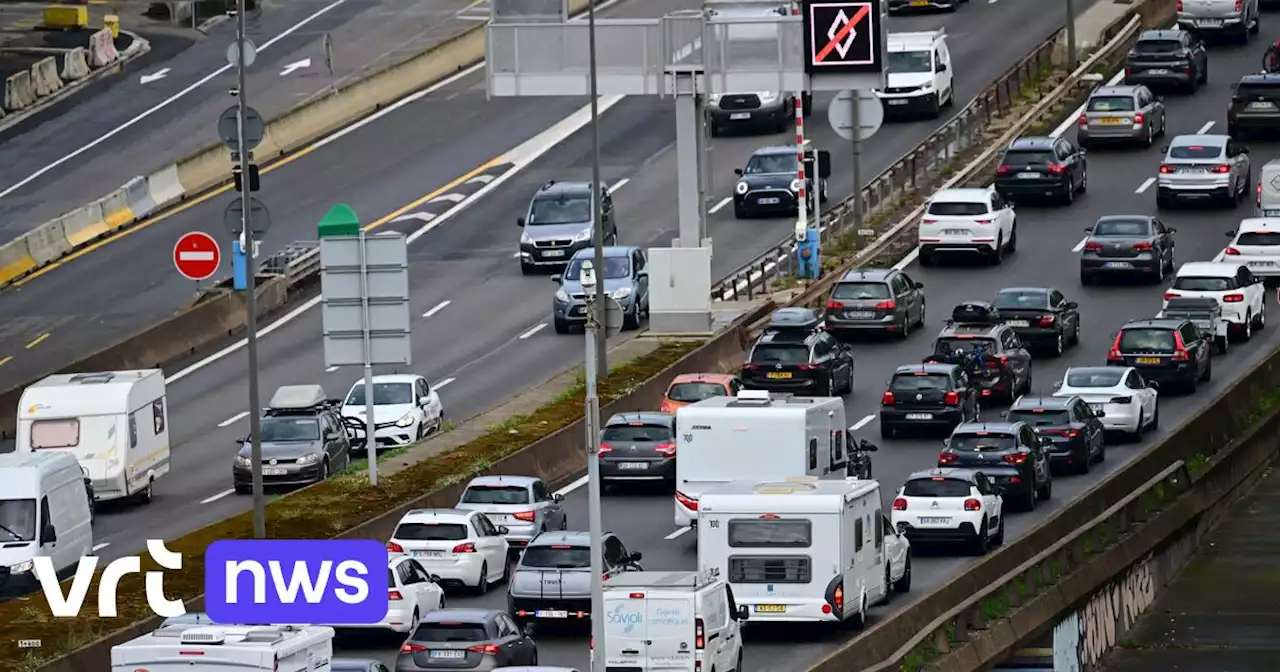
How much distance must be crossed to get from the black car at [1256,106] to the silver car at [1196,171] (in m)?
5.84

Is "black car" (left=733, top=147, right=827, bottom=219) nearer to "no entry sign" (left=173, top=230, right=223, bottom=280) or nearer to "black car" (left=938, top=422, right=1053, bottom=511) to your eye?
"no entry sign" (left=173, top=230, right=223, bottom=280)

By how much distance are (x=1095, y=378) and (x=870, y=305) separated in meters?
8.41

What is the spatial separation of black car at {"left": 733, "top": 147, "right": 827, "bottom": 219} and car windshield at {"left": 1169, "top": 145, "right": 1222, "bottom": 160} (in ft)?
28.2

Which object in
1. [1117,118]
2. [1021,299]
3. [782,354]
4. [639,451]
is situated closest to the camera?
[639,451]

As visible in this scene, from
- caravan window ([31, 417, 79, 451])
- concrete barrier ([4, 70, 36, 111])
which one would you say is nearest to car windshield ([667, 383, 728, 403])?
caravan window ([31, 417, 79, 451])

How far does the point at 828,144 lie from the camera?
256 ft

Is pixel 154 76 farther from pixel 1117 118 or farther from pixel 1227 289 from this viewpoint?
pixel 1227 289

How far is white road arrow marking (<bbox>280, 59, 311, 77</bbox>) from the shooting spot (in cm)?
8800

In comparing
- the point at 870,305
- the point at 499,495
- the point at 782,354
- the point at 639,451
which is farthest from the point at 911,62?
the point at 499,495

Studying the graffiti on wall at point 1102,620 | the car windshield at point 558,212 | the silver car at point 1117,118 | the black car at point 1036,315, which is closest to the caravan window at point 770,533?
the graffiti on wall at point 1102,620

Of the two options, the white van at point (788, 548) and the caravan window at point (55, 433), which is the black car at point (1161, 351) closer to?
the white van at point (788, 548)

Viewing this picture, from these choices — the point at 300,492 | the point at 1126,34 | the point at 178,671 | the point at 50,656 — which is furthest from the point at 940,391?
the point at 1126,34

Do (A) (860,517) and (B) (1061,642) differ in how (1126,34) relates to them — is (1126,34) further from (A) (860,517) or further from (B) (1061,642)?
(A) (860,517)

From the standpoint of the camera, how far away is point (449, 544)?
142 ft
